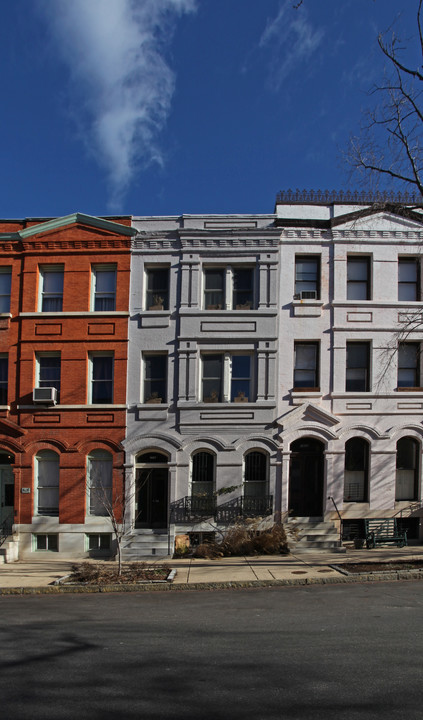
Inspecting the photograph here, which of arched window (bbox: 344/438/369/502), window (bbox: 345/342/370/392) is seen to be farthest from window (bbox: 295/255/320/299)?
arched window (bbox: 344/438/369/502)

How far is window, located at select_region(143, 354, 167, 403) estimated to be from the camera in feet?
60.2

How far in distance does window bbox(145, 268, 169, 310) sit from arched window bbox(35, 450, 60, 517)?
5.96 meters

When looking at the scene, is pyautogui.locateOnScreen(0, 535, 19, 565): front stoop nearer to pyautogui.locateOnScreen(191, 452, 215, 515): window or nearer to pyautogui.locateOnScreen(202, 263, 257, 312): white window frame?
pyautogui.locateOnScreen(191, 452, 215, 515): window

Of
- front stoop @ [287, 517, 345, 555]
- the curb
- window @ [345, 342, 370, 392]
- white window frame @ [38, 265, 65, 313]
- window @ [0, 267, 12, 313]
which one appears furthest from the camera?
window @ [0, 267, 12, 313]

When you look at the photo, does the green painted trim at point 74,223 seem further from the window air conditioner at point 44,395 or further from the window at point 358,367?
the window at point 358,367

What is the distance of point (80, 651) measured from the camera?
25.5 feet

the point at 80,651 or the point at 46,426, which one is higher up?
the point at 46,426

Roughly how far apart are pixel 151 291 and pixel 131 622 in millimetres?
11605

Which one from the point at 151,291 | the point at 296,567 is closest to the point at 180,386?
the point at 151,291

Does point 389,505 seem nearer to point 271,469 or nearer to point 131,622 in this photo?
point 271,469

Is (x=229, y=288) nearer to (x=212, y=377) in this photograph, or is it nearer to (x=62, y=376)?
(x=212, y=377)

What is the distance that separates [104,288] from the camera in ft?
62.3

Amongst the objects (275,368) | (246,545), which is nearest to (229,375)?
(275,368)

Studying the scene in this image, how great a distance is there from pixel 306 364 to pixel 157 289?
5.65 meters
